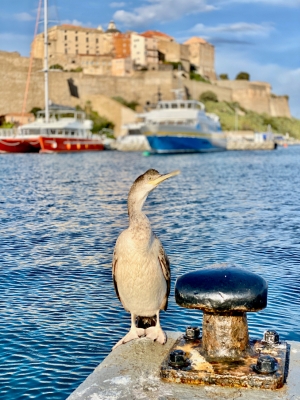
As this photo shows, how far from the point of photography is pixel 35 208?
679 inches

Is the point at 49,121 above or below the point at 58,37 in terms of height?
below

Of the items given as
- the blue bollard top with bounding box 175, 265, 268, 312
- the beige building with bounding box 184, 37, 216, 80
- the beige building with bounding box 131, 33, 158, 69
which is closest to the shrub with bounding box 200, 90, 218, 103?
the beige building with bounding box 131, 33, 158, 69

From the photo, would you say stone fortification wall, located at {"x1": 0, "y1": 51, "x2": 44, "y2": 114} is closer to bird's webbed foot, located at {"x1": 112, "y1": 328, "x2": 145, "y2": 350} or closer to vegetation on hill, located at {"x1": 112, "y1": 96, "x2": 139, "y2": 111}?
vegetation on hill, located at {"x1": 112, "y1": 96, "x2": 139, "y2": 111}

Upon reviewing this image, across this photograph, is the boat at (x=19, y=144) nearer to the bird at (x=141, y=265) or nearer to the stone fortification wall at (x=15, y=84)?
the stone fortification wall at (x=15, y=84)

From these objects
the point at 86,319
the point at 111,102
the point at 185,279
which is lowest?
the point at 86,319

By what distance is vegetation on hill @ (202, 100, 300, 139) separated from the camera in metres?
100

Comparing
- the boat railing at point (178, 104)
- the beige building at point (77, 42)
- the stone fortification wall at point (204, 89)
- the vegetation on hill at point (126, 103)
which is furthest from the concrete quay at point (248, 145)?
the beige building at point (77, 42)

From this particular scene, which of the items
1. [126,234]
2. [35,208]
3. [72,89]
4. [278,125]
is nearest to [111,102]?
[72,89]

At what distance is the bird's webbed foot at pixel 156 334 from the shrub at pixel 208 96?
9712 centimetres

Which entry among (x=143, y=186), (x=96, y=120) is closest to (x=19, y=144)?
(x=96, y=120)

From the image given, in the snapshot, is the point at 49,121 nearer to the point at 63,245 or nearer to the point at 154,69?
the point at 154,69

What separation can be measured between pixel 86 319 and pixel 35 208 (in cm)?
1104

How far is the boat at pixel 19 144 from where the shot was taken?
5847 centimetres

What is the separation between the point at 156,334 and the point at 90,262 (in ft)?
16.9
